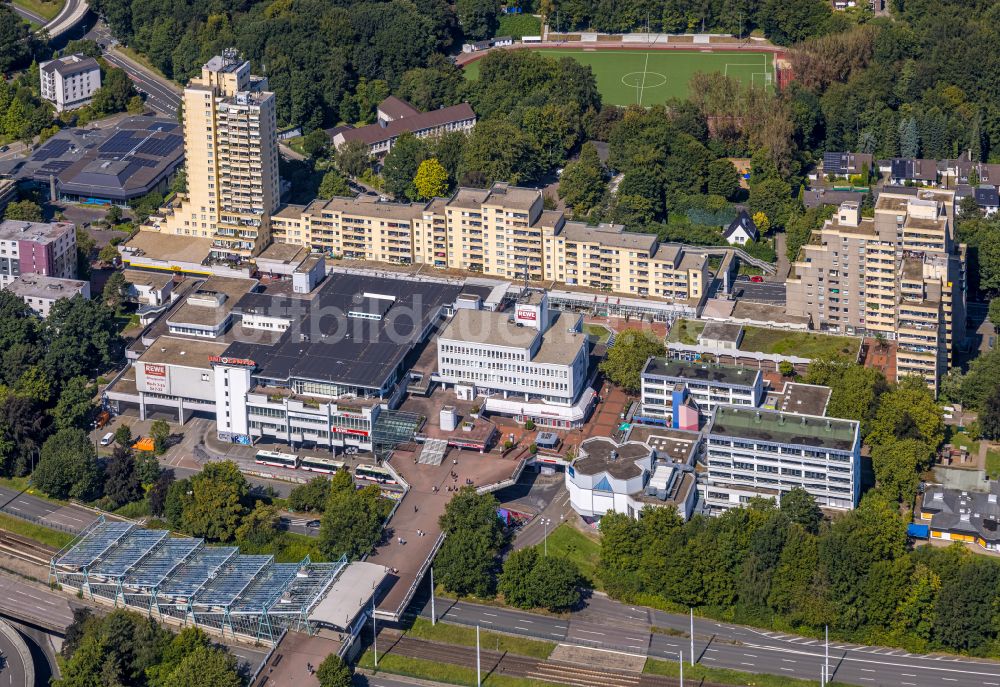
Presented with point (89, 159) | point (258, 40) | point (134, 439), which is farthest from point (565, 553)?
point (258, 40)

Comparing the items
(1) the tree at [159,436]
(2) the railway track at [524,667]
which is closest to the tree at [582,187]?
(1) the tree at [159,436]

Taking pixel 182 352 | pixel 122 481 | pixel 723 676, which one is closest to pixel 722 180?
pixel 182 352

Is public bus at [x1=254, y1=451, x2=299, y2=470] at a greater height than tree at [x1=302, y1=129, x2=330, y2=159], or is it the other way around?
tree at [x1=302, y1=129, x2=330, y2=159]

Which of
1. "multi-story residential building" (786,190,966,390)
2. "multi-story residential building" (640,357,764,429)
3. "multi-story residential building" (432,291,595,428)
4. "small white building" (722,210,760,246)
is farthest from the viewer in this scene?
"small white building" (722,210,760,246)

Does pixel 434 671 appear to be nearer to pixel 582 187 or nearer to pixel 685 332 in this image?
pixel 685 332

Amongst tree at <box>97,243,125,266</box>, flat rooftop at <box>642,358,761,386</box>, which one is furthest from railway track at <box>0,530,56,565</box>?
flat rooftop at <box>642,358,761,386</box>

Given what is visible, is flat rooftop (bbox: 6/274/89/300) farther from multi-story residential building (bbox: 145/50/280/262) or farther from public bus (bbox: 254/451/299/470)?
public bus (bbox: 254/451/299/470)

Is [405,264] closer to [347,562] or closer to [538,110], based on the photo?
[538,110]
